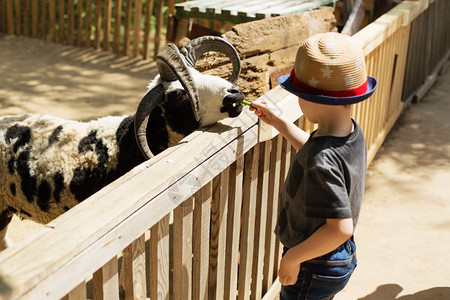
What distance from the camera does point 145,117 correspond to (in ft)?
10.9

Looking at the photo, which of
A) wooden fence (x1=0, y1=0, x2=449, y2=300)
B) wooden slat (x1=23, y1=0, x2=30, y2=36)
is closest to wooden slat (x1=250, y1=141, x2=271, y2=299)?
wooden fence (x1=0, y1=0, x2=449, y2=300)

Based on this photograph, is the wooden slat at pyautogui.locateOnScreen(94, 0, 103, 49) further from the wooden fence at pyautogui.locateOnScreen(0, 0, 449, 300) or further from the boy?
the boy

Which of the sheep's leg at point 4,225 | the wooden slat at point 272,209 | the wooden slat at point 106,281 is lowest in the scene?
the sheep's leg at point 4,225

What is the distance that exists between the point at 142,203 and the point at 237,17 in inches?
156

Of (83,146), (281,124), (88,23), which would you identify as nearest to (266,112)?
(281,124)

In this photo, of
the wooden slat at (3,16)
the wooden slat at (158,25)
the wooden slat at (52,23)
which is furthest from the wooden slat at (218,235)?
the wooden slat at (3,16)

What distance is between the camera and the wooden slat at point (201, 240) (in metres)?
2.46

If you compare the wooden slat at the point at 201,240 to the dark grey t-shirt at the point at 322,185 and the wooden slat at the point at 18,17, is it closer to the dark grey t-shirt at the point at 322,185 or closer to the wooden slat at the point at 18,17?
the dark grey t-shirt at the point at 322,185

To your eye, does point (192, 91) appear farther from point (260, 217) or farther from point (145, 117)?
point (260, 217)

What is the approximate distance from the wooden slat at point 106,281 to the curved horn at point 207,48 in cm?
191

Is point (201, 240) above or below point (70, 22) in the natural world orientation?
below

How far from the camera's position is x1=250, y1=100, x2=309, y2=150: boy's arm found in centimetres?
265

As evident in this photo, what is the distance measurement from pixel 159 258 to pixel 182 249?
180mm

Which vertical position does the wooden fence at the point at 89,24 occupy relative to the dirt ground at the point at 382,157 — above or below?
above
